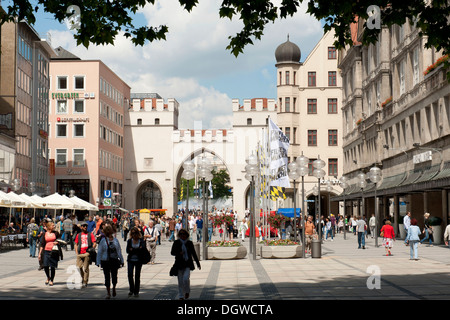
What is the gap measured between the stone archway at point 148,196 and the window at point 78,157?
537 inches

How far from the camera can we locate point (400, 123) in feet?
149

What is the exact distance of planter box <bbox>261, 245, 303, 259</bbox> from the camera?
2677 cm

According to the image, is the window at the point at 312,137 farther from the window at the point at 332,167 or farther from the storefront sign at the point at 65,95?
the storefront sign at the point at 65,95

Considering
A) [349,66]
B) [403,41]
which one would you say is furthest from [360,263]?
[349,66]

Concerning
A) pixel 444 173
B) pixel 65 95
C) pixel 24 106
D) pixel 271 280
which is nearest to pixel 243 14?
pixel 271 280

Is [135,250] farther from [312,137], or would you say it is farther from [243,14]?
[312,137]

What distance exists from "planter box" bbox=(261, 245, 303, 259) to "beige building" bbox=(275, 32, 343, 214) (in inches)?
1998

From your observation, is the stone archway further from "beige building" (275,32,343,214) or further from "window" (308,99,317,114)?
"window" (308,99,317,114)

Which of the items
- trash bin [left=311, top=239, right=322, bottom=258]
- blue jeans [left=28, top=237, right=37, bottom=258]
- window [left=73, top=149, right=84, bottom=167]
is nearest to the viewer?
trash bin [left=311, top=239, right=322, bottom=258]

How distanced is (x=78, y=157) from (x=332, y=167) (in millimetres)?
→ 27609

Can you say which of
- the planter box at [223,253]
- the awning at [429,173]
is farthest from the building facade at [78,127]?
the planter box at [223,253]

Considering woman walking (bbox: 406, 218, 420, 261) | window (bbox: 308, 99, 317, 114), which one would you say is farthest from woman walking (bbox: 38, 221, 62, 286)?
window (bbox: 308, 99, 317, 114)

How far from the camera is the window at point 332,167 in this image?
255 feet
